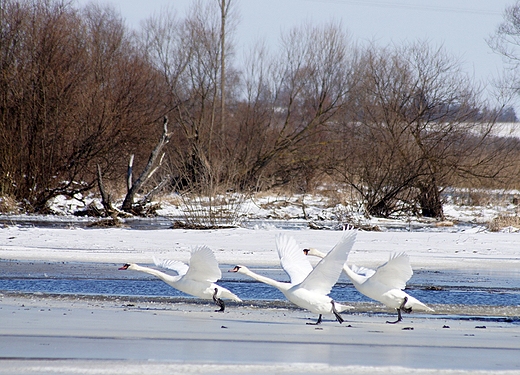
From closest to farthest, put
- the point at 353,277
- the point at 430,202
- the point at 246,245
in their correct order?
the point at 353,277 < the point at 246,245 < the point at 430,202

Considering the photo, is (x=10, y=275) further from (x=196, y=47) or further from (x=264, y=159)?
(x=196, y=47)

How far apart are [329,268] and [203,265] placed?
161 cm

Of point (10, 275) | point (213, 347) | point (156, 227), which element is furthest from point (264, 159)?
point (213, 347)

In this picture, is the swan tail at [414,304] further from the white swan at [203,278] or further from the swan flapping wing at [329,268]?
the white swan at [203,278]

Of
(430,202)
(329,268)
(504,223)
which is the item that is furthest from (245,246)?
(430,202)

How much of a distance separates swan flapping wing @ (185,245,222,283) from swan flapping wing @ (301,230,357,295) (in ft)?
4.05

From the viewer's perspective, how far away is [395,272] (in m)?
8.34

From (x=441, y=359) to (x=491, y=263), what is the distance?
889cm

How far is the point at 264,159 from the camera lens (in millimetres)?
29312

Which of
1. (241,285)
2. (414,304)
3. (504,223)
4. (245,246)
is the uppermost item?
(504,223)

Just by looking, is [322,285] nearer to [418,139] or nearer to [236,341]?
[236,341]

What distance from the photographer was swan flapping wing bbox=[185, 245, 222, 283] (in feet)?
28.4

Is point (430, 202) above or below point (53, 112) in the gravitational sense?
below

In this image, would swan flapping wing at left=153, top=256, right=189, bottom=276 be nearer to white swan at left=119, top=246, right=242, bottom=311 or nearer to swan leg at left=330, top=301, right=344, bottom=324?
white swan at left=119, top=246, right=242, bottom=311
